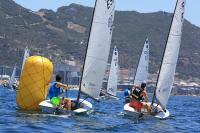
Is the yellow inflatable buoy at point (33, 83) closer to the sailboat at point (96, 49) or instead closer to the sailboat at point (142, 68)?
the sailboat at point (96, 49)

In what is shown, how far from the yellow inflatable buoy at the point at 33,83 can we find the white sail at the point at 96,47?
6.41ft

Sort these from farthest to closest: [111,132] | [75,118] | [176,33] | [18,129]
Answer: [176,33] < [75,118] < [111,132] < [18,129]

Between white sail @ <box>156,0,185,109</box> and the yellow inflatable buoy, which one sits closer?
the yellow inflatable buoy

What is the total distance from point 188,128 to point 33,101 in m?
7.24

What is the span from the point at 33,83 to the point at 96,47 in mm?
3368

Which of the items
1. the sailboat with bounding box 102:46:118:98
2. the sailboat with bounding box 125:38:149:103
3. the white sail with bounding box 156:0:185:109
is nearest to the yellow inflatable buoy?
the white sail with bounding box 156:0:185:109

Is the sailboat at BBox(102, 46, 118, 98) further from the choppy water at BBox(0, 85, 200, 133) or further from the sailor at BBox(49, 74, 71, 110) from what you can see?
the sailor at BBox(49, 74, 71, 110)

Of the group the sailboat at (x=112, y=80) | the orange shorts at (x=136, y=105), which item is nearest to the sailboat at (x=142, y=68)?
the sailboat at (x=112, y=80)

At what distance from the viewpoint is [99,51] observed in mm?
28156

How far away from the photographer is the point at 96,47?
1107 inches

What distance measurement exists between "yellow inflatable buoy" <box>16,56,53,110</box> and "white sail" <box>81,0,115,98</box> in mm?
1955

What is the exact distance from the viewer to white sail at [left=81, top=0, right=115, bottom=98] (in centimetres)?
2797

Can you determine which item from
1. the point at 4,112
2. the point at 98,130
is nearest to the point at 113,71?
the point at 4,112

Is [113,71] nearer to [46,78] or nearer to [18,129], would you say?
[46,78]
